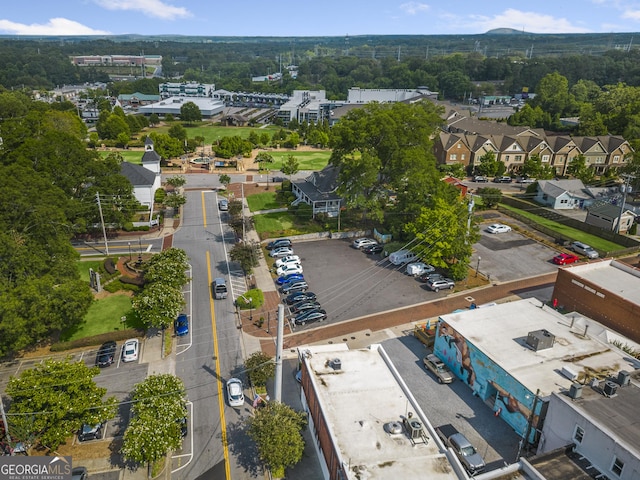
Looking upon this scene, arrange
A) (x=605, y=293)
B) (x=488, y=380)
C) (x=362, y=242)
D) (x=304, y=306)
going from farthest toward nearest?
1. (x=362, y=242)
2. (x=304, y=306)
3. (x=605, y=293)
4. (x=488, y=380)

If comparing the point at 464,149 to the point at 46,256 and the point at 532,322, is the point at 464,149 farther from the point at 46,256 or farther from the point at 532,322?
the point at 46,256

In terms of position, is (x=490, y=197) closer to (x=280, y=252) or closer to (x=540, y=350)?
(x=280, y=252)

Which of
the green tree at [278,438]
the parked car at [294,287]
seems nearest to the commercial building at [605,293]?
the parked car at [294,287]

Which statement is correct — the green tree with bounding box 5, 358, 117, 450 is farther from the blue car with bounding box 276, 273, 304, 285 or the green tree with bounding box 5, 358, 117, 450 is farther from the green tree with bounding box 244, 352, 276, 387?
the blue car with bounding box 276, 273, 304, 285

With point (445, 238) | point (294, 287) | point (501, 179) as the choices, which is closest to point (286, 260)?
point (294, 287)

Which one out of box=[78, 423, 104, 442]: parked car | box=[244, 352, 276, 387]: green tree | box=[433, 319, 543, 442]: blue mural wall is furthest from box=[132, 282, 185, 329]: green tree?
box=[433, 319, 543, 442]: blue mural wall

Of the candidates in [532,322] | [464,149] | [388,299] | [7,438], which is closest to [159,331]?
[7,438]

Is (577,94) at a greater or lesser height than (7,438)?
greater
